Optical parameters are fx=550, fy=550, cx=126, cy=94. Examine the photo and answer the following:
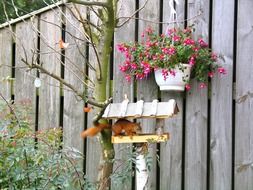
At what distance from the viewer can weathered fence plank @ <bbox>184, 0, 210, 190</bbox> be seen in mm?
3734

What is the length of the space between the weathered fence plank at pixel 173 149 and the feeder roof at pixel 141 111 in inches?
46.5

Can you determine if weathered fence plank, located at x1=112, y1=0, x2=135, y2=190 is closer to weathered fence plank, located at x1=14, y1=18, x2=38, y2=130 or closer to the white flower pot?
the white flower pot

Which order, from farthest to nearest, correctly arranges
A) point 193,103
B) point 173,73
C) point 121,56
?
1. point 121,56
2. point 193,103
3. point 173,73

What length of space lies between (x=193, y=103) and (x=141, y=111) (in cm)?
124

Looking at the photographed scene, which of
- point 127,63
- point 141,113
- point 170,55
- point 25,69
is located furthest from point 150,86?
point 141,113

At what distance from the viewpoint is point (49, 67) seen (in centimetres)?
407

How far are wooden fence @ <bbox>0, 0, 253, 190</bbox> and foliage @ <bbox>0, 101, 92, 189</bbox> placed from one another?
111cm

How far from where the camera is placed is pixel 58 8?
3.99 metres

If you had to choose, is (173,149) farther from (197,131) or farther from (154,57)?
(154,57)

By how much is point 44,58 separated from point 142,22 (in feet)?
2.59

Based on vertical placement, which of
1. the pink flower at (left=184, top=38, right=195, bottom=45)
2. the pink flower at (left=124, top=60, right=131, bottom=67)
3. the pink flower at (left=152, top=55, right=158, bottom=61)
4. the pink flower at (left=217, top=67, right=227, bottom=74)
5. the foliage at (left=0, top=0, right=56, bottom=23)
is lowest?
the pink flower at (left=217, top=67, right=227, bottom=74)

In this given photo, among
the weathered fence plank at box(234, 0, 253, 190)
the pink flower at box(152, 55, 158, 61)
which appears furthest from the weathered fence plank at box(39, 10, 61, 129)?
the weathered fence plank at box(234, 0, 253, 190)

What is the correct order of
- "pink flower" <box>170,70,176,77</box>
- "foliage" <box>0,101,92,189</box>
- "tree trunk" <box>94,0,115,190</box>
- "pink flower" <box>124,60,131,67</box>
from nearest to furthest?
"foliage" <box>0,101,92,189</box> < "tree trunk" <box>94,0,115,190</box> < "pink flower" <box>170,70,176,77</box> < "pink flower" <box>124,60,131,67</box>

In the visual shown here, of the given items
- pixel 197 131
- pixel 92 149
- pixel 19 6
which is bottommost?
pixel 92 149
